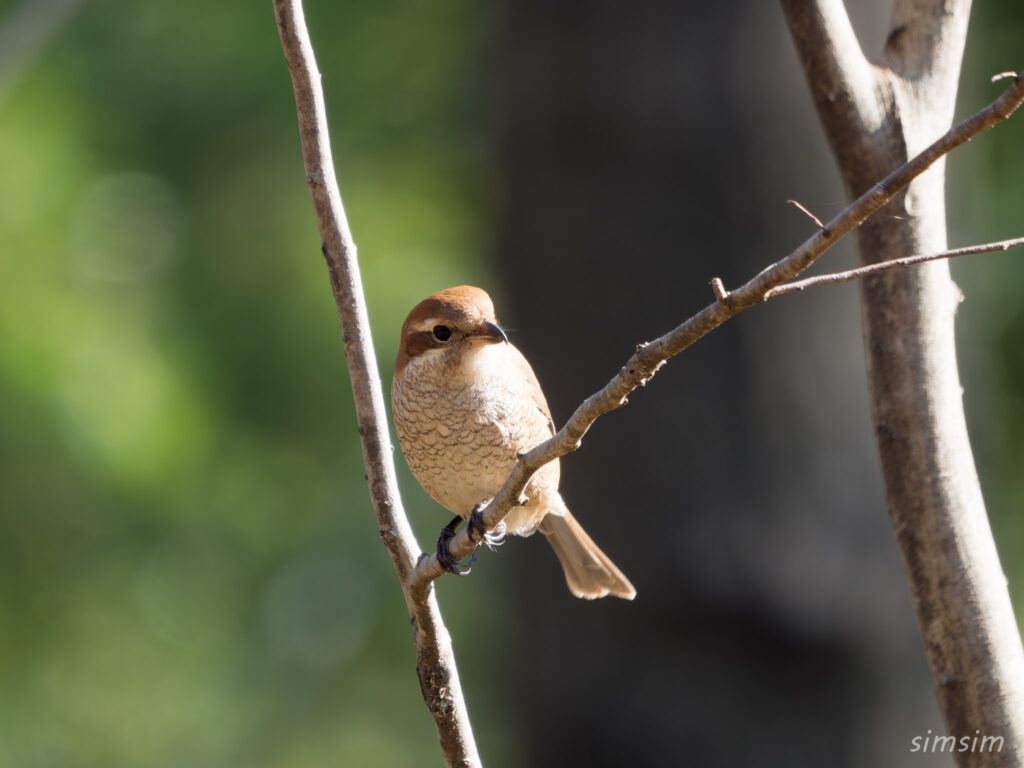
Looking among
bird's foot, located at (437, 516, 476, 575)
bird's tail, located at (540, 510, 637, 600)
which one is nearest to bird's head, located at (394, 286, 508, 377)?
bird's foot, located at (437, 516, 476, 575)

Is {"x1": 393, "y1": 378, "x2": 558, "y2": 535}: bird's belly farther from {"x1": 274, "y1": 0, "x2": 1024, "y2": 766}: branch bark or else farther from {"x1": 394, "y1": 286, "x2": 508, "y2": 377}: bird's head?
{"x1": 274, "y1": 0, "x2": 1024, "y2": 766}: branch bark

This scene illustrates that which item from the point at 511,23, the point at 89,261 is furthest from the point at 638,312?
the point at 89,261

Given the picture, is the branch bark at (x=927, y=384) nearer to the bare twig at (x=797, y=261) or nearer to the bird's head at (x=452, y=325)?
the bare twig at (x=797, y=261)

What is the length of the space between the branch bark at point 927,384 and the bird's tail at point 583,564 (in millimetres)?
1456

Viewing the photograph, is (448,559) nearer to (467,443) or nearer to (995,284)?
(467,443)

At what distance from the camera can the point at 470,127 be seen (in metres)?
9.60

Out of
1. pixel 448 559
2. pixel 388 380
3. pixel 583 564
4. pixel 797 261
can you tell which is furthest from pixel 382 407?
pixel 388 380

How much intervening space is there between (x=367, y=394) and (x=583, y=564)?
1.53m

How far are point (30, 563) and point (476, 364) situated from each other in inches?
264

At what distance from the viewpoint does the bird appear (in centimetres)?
281

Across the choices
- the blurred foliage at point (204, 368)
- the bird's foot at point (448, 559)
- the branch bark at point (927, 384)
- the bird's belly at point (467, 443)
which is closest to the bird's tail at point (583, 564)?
the bird's foot at point (448, 559)

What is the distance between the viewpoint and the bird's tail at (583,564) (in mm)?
3459

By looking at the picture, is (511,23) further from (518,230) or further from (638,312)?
(638,312)

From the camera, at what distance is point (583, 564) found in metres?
3.51
